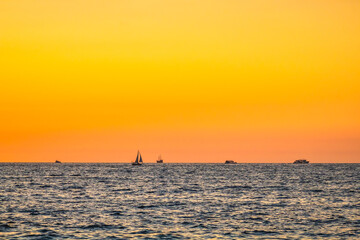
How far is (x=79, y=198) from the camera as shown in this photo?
73.8 m

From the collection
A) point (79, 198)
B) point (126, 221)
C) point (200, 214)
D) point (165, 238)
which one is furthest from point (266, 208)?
point (79, 198)

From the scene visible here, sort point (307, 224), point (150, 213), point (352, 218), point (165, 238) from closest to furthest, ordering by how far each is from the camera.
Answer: point (165, 238)
point (307, 224)
point (352, 218)
point (150, 213)

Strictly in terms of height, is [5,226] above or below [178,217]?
below

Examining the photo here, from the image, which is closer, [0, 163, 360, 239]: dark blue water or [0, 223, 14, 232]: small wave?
[0, 163, 360, 239]: dark blue water

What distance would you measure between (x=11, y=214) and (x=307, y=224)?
3122 cm

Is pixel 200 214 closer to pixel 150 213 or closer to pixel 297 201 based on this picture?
pixel 150 213

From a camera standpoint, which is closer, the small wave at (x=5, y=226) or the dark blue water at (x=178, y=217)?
the dark blue water at (x=178, y=217)

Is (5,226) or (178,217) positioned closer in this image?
(5,226)

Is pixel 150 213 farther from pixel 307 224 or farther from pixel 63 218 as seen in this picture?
pixel 307 224

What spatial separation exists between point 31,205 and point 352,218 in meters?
38.9

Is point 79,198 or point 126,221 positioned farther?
point 79,198

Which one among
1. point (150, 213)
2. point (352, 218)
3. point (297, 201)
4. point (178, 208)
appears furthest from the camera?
point (297, 201)

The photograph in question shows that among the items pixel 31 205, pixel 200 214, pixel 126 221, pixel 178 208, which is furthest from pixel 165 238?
pixel 31 205

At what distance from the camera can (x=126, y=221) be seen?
161 feet
